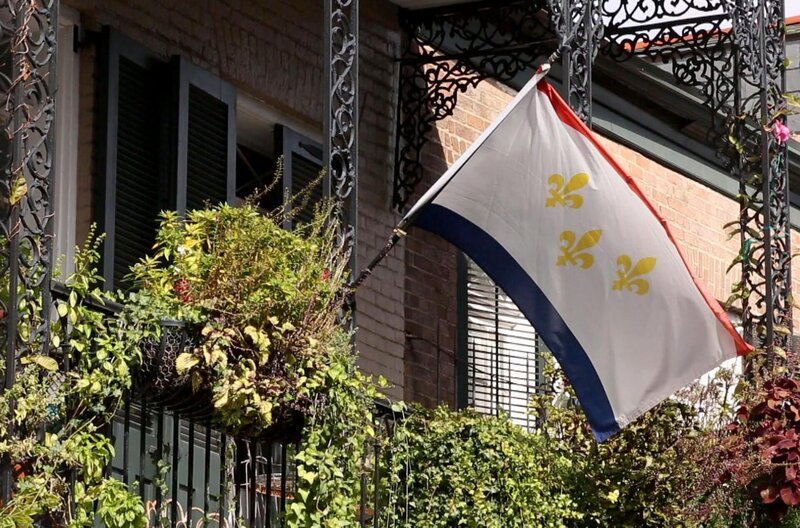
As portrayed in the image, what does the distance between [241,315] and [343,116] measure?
1.38 meters

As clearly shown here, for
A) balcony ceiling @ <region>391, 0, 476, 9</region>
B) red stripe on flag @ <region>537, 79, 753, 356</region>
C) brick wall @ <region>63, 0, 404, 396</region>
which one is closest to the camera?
red stripe on flag @ <region>537, 79, 753, 356</region>

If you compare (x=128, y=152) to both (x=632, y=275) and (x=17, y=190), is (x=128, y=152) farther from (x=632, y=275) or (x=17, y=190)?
(x=17, y=190)

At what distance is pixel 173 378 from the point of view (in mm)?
7516

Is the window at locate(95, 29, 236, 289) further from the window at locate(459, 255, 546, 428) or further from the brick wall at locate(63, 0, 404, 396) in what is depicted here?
the window at locate(459, 255, 546, 428)

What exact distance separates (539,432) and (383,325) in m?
1.85

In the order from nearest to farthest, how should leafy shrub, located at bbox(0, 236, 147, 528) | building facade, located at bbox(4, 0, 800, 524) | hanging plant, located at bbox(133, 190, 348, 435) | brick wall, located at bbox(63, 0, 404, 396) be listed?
leafy shrub, located at bbox(0, 236, 147, 528)
hanging plant, located at bbox(133, 190, 348, 435)
building facade, located at bbox(4, 0, 800, 524)
brick wall, located at bbox(63, 0, 404, 396)

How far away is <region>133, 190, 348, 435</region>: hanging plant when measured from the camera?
7605 mm

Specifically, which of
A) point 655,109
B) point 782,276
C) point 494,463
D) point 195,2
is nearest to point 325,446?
point 494,463

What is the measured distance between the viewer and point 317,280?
26.5 ft

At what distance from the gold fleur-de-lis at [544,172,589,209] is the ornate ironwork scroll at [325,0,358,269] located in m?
1.08

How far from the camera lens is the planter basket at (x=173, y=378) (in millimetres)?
7453

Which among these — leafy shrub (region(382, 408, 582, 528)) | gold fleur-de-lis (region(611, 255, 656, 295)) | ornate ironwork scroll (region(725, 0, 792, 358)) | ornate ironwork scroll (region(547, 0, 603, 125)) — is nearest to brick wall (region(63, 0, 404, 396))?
ornate ironwork scroll (region(547, 0, 603, 125))

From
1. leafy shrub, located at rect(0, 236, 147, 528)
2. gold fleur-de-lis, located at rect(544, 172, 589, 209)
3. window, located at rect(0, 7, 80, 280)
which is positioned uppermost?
window, located at rect(0, 7, 80, 280)

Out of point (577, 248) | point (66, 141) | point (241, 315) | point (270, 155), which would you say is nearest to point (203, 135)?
point (66, 141)
